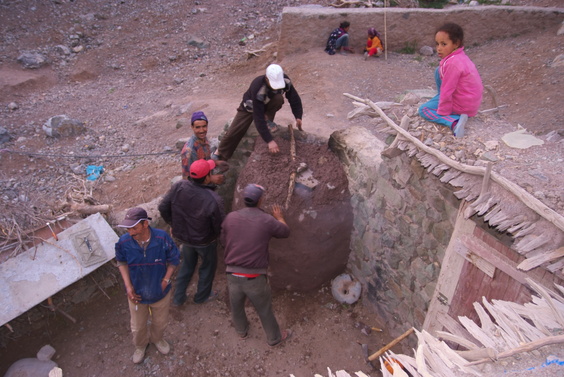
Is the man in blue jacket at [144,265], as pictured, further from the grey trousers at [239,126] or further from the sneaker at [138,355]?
the grey trousers at [239,126]

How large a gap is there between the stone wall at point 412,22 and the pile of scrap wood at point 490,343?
831 centimetres

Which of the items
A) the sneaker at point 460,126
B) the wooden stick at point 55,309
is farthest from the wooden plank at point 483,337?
the wooden stick at point 55,309

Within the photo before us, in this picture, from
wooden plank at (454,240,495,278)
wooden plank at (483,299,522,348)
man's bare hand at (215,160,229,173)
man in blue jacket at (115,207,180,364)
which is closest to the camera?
wooden plank at (483,299,522,348)

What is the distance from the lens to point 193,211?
3.78 m

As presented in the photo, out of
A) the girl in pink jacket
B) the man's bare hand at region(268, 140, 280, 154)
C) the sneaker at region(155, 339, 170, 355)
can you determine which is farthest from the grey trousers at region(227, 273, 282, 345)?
the girl in pink jacket

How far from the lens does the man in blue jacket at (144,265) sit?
323cm

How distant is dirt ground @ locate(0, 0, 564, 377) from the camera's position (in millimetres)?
3961

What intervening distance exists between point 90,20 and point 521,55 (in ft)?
39.1

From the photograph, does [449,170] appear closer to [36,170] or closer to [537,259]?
[537,259]

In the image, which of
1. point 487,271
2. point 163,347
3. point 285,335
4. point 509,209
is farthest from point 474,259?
point 163,347

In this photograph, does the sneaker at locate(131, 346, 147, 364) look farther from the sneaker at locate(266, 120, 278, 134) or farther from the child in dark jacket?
the child in dark jacket

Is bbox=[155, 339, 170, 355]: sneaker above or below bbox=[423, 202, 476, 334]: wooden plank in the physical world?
below

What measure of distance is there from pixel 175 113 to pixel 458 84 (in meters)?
6.74

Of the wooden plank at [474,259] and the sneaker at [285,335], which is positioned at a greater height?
the wooden plank at [474,259]
